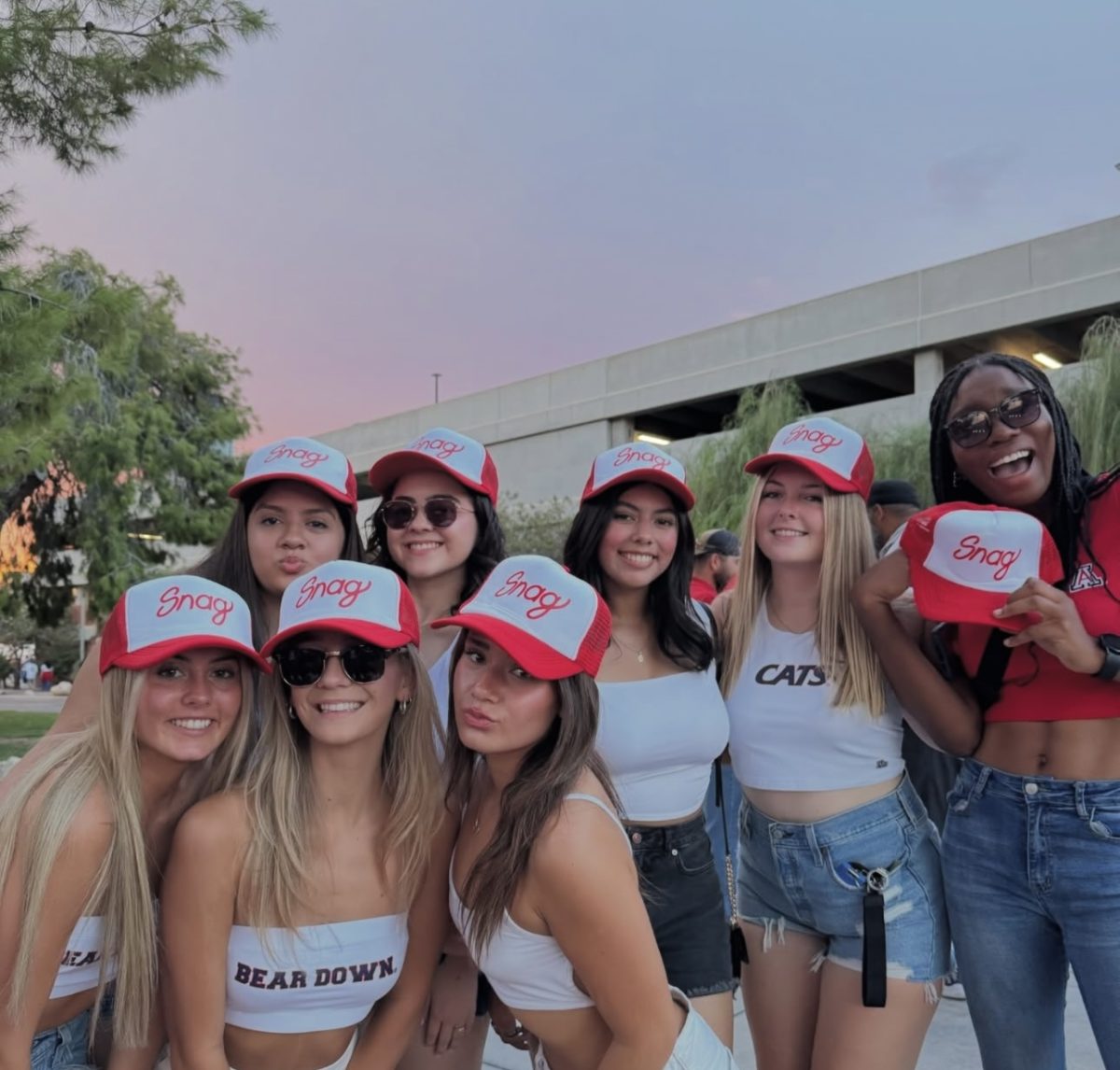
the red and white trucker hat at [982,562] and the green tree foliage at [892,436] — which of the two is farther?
the green tree foliage at [892,436]

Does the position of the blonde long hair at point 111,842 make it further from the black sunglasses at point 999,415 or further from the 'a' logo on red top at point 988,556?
the black sunglasses at point 999,415

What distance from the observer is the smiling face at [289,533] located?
10.3 feet

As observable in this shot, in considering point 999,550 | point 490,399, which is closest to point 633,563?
point 999,550

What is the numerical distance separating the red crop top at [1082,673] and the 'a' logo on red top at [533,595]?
3.90ft

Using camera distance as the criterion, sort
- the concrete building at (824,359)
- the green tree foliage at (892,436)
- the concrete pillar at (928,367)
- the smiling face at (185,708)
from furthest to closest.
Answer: the concrete pillar at (928,367) < the concrete building at (824,359) < the green tree foliage at (892,436) < the smiling face at (185,708)

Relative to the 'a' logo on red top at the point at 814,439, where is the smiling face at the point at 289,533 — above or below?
below

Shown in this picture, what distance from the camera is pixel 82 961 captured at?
235 centimetres

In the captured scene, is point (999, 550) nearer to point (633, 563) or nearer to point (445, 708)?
point (633, 563)

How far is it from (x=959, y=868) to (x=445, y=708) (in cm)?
151

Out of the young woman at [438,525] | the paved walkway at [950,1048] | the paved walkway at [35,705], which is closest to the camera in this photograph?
the young woman at [438,525]

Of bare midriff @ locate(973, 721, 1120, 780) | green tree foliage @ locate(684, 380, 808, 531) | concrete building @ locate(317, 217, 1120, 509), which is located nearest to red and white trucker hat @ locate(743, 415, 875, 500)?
bare midriff @ locate(973, 721, 1120, 780)

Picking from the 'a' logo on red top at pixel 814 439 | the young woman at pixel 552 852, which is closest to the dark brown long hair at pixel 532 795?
the young woman at pixel 552 852

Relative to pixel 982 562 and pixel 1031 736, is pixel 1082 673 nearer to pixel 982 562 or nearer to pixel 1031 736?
pixel 1031 736

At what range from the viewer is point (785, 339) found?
28.0 m
